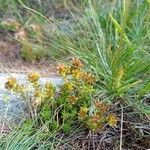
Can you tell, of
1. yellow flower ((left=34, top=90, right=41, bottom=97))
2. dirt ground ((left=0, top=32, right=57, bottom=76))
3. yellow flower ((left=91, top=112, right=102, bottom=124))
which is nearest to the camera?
yellow flower ((left=91, top=112, right=102, bottom=124))

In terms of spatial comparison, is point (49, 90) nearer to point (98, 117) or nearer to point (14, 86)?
point (14, 86)

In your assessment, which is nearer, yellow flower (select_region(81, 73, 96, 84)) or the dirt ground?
yellow flower (select_region(81, 73, 96, 84))

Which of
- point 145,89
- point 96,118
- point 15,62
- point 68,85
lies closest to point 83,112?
point 96,118

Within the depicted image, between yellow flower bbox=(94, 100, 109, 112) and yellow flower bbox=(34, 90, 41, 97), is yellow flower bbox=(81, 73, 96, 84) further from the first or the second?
yellow flower bbox=(34, 90, 41, 97)

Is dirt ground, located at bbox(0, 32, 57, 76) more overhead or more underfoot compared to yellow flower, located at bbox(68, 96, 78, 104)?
more overhead

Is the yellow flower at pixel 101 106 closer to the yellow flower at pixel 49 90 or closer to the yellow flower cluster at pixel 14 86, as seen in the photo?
the yellow flower at pixel 49 90

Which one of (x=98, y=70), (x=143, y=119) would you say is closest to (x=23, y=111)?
(x=98, y=70)

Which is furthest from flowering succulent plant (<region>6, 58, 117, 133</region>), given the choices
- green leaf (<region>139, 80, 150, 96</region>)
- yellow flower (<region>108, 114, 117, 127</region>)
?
green leaf (<region>139, 80, 150, 96</region>)

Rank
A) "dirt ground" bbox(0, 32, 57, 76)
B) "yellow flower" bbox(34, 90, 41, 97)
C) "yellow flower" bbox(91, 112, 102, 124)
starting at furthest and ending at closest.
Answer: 1. "dirt ground" bbox(0, 32, 57, 76)
2. "yellow flower" bbox(34, 90, 41, 97)
3. "yellow flower" bbox(91, 112, 102, 124)

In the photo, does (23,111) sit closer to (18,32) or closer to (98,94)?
(98,94)
